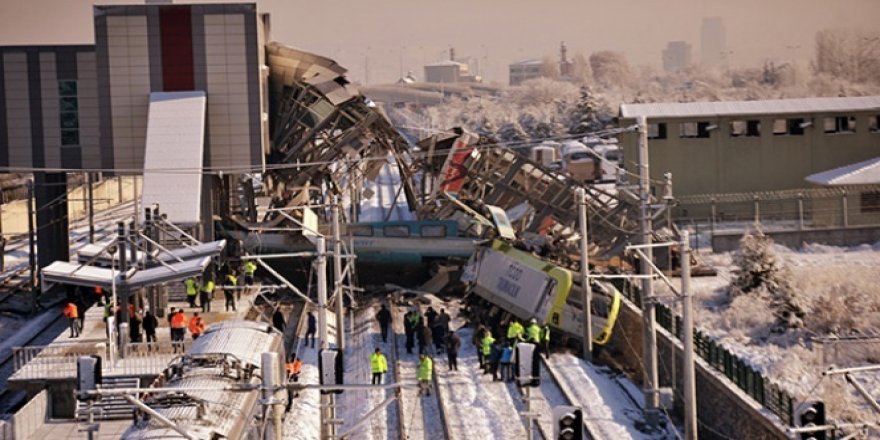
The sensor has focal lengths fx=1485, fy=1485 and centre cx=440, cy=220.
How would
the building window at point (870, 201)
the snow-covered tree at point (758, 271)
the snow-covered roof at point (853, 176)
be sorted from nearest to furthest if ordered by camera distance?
the snow-covered tree at point (758, 271)
the snow-covered roof at point (853, 176)
the building window at point (870, 201)

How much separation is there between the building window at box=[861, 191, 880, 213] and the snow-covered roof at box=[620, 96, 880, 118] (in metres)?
6.12

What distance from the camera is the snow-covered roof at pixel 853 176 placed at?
60281 mm

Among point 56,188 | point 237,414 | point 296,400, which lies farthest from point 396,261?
point 237,414

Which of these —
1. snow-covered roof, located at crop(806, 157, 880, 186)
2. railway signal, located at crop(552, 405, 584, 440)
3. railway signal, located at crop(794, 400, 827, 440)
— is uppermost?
snow-covered roof, located at crop(806, 157, 880, 186)

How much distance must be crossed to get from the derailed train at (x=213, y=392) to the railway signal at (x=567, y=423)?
4527 millimetres

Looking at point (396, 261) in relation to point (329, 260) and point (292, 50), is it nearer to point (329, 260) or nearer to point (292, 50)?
point (329, 260)

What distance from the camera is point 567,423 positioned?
65.8 ft

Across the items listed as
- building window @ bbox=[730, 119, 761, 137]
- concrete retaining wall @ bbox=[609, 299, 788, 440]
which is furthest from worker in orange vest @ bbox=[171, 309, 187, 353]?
building window @ bbox=[730, 119, 761, 137]

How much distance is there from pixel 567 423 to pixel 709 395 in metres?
13.8

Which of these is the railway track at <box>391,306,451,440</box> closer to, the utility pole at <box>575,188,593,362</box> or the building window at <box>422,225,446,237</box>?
the utility pole at <box>575,188,593,362</box>

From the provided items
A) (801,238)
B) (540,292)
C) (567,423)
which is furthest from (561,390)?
(801,238)

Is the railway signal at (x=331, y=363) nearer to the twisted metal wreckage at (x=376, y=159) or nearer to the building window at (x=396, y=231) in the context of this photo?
the building window at (x=396, y=231)

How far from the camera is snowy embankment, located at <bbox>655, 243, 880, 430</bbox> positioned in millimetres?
32938

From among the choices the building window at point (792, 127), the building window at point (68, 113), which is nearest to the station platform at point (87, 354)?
the building window at point (68, 113)
